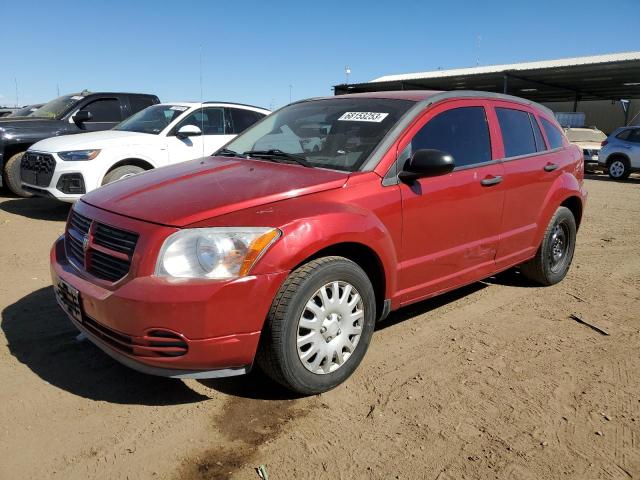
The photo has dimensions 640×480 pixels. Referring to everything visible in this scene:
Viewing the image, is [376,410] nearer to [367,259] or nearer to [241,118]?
[367,259]

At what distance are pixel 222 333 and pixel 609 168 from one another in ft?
53.9

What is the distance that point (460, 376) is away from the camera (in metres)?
3.20

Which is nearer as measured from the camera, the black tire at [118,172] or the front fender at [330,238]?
the front fender at [330,238]

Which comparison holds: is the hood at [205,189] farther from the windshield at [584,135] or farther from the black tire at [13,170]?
the windshield at [584,135]

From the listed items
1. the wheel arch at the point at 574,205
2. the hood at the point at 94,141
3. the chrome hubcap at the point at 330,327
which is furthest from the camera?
the hood at the point at 94,141

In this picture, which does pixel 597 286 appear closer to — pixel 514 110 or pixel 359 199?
pixel 514 110

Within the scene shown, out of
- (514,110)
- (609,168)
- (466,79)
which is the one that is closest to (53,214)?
(514,110)

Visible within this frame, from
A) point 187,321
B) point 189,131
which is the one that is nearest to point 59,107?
point 189,131

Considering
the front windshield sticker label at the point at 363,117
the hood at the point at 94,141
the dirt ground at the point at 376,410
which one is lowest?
the dirt ground at the point at 376,410

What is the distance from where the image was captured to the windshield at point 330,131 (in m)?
3.38

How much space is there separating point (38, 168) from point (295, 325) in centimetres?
599

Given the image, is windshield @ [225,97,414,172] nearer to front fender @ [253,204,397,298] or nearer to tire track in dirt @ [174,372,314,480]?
front fender @ [253,204,397,298]

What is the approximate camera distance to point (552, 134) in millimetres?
4934

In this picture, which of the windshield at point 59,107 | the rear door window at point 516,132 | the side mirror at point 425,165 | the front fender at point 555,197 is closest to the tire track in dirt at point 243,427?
the side mirror at point 425,165
